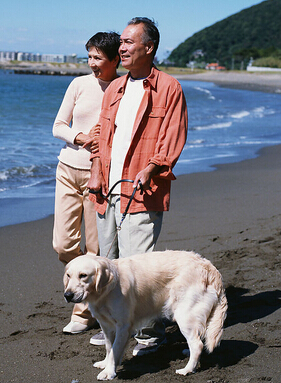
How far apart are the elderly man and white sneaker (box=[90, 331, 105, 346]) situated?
28cm

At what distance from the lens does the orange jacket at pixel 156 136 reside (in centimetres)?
327

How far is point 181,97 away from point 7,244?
3463 millimetres

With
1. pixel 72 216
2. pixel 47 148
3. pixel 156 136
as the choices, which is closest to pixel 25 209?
pixel 72 216

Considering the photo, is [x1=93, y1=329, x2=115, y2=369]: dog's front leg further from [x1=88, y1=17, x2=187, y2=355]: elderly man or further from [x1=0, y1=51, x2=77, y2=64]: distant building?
[x1=0, y1=51, x2=77, y2=64]: distant building

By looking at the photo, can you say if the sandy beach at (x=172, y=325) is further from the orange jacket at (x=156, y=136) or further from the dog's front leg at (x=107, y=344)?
the orange jacket at (x=156, y=136)

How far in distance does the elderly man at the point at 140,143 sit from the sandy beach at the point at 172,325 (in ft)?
1.54

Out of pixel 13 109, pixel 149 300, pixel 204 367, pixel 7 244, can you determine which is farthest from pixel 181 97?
pixel 13 109

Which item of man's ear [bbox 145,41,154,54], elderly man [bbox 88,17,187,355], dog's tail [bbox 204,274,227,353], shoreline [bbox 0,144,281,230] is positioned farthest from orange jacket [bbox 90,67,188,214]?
shoreline [bbox 0,144,281,230]

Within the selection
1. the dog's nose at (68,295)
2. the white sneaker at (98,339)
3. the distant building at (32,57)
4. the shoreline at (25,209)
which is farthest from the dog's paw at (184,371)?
the distant building at (32,57)

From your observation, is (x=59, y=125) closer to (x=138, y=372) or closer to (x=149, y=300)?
(x=149, y=300)

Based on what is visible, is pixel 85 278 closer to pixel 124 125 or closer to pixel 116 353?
pixel 116 353

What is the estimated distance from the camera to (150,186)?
3.34m

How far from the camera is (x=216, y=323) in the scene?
320 centimetres

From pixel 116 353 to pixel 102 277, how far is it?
59 cm
